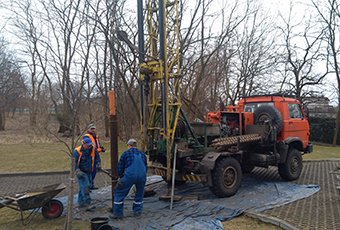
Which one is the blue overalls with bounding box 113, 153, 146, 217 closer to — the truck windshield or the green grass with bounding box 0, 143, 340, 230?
the green grass with bounding box 0, 143, 340, 230

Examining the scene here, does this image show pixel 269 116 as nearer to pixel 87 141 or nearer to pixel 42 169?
pixel 87 141

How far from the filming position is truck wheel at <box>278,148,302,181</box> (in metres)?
9.55

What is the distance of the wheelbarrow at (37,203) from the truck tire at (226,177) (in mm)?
3492

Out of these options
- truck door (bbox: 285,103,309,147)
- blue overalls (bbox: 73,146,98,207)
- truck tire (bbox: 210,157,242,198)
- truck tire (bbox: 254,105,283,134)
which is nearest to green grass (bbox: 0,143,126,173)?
blue overalls (bbox: 73,146,98,207)

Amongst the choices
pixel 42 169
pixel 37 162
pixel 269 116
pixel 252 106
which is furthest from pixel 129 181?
pixel 37 162

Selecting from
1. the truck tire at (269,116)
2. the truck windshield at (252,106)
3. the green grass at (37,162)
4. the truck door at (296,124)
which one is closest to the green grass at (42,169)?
the green grass at (37,162)

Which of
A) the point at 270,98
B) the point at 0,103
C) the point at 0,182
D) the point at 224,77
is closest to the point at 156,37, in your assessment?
the point at 270,98

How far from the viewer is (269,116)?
9242mm

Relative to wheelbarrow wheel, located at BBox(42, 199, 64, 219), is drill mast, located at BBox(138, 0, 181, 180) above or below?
above

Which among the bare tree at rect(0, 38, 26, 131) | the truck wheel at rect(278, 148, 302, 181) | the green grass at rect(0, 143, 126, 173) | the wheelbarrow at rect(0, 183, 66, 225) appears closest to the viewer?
the wheelbarrow at rect(0, 183, 66, 225)

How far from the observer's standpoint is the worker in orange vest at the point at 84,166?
22.8ft

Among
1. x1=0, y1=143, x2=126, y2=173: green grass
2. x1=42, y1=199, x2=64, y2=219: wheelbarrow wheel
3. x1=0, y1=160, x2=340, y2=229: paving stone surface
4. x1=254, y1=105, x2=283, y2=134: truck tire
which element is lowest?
x1=0, y1=160, x2=340, y2=229: paving stone surface

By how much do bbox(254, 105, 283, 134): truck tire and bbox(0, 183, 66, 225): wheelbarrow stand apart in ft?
19.3

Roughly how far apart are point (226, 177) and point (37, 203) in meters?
4.33
